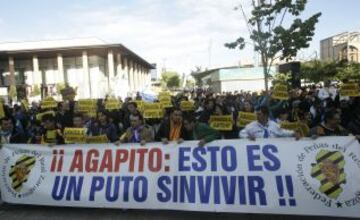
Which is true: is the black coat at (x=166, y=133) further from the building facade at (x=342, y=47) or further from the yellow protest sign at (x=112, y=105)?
the building facade at (x=342, y=47)

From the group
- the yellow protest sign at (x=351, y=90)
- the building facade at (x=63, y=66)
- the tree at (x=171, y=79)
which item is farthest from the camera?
the tree at (x=171, y=79)

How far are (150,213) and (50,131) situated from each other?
7.74 ft

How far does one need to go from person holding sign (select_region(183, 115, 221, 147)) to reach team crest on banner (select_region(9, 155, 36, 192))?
8.47ft

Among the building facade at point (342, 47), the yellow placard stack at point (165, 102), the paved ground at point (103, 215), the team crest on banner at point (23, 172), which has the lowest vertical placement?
the paved ground at point (103, 215)

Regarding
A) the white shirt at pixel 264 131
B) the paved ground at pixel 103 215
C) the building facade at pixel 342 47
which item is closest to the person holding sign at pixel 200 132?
the white shirt at pixel 264 131

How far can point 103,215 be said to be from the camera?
758 centimetres

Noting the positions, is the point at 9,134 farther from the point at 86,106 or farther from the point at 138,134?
the point at 138,134

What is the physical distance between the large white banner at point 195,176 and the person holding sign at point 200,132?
0.13 m

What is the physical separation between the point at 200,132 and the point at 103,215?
6.37 ft

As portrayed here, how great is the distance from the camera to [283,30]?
17078 mm

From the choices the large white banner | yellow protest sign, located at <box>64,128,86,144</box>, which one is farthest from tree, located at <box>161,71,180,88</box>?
the large white banner

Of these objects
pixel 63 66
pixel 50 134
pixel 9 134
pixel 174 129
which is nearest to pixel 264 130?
pixel 174 129

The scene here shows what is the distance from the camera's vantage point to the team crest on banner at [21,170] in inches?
320

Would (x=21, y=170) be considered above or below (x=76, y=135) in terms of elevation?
below
